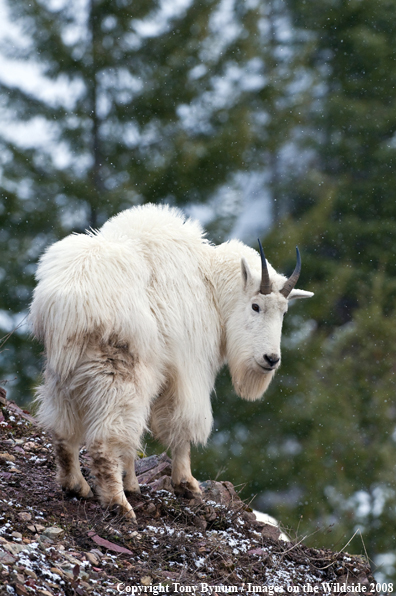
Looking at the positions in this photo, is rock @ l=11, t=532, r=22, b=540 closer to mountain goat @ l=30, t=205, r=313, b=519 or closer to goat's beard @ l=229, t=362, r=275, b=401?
mountain goat @ l=30, t=205, r=313, b=519

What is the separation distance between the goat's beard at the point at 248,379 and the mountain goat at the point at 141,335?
0.01 metres

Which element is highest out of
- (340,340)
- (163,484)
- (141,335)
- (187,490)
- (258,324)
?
(141,335)

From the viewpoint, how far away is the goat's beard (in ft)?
16.6

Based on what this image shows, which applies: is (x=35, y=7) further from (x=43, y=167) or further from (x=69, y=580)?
(x=69, y=580)

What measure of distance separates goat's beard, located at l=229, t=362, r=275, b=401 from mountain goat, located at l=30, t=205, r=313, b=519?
1 cm

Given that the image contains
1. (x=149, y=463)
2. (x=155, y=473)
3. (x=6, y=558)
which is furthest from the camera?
(x=149, y=463)

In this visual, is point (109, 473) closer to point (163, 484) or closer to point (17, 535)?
point (17, 535)

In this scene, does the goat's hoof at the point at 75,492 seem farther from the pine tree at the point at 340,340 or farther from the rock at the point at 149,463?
the pine tree at the point at 340,340

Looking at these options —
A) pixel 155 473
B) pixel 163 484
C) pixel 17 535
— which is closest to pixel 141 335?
pixel 17 535

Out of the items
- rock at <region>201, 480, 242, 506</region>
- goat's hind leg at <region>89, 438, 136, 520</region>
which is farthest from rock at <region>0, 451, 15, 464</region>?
rock at <region>201, 480, 242, 506</region>

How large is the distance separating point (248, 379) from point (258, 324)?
474 millimetres

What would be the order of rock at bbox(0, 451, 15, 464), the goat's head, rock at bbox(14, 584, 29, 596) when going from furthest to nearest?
the goat's head
rock at bbox(0, 451, 15, 464)
rock at bbox(14, 584, 29, 596)

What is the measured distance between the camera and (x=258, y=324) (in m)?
4.96

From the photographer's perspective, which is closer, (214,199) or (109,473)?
(109,473)
